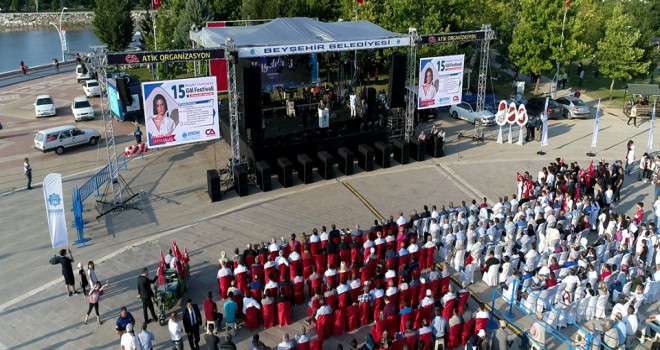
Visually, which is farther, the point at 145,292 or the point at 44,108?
the point at 44,108

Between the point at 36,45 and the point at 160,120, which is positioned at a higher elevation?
the point at 160,120

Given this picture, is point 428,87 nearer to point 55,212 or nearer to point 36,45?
point 55,212

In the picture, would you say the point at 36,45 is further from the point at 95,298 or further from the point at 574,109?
the point at 95,298

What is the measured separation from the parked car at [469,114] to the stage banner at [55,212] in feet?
69.5

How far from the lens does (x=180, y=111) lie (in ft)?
66.3

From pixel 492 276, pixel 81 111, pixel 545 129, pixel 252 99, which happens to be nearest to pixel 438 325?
pixel 492 276

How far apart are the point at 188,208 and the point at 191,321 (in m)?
8.70

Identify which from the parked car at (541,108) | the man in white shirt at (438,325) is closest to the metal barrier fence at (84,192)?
the man in white shirt at (438,325)

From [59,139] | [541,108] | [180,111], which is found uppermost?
[180,111]

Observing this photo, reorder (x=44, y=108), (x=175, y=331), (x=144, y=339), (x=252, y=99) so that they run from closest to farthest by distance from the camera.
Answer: (x=144, y=339)
(x=175, y=331)
(x=252, y=99)
(x=44, y=108)

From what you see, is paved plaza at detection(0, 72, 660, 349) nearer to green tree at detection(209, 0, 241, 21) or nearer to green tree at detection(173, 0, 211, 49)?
green tree at detection(173, 0, 211, 49)

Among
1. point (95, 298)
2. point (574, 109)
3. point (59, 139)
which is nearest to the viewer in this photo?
point (95, 298)

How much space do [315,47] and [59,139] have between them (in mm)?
13188

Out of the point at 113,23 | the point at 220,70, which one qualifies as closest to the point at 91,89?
the point at 113,23
